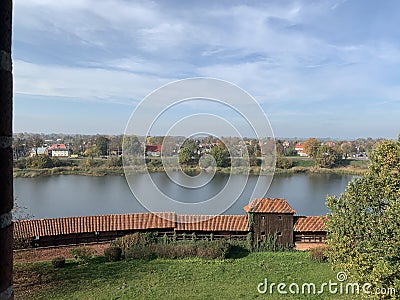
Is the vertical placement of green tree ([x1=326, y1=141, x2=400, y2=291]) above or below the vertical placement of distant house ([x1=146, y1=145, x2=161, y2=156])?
below

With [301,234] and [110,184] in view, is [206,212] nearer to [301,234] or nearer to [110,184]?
[301,234]

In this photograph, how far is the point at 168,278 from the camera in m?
9.55

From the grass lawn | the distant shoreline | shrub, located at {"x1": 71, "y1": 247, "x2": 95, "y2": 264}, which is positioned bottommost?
the grass lawn

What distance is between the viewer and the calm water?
18531 millimetres

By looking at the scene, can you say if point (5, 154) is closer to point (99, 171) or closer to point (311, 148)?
point (99, 171)

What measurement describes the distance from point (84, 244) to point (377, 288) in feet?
33.1

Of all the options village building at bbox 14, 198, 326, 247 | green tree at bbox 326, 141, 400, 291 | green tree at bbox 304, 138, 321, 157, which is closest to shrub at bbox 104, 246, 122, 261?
village building at bbox 14, 198, 326, 247

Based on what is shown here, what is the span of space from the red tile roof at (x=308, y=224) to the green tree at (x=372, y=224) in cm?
579

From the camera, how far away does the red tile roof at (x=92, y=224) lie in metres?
12.2

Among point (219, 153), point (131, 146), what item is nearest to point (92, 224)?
point (131, 146)

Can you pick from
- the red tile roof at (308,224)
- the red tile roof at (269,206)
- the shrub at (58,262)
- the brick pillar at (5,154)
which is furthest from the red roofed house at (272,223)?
the brick pillar at (5,154)

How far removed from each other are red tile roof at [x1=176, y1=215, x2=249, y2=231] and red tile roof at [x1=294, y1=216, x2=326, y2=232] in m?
1.98

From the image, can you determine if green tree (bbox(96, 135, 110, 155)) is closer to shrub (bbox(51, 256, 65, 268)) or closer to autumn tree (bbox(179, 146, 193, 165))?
autumn tree (bbox(179, 146, 193, 165))

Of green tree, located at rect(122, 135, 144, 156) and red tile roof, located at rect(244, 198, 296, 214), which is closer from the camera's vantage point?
green tree, located at rect(122, 135, 144, 156)
